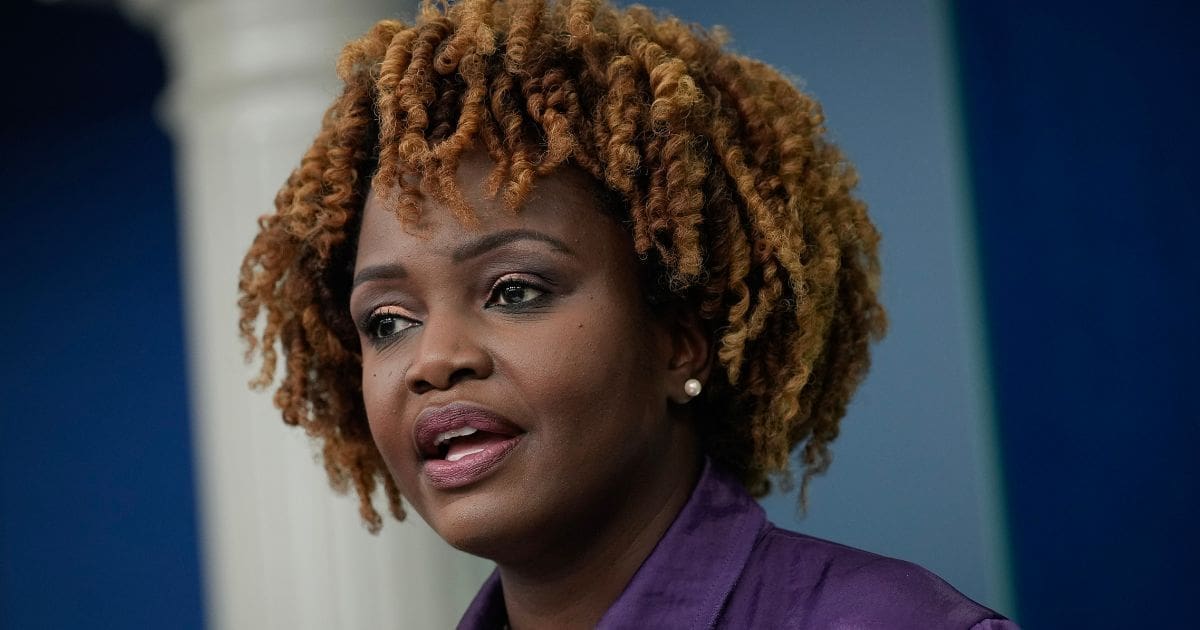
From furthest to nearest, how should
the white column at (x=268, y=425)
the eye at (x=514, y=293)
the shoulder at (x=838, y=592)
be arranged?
the white column at (x=268, y=425) → the eye at (x=514, y=293) → the shoulder at (x=838, y=592)

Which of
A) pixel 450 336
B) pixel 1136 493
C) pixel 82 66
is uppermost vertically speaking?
pixel 82 66

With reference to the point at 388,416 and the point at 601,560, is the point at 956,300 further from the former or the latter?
the point at 388,416

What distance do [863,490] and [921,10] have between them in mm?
1052

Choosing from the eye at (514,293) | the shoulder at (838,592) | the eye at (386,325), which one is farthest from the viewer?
the eye at (386,325)

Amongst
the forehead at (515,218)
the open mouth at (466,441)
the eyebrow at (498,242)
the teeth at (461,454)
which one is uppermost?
the forehead at (515,218)

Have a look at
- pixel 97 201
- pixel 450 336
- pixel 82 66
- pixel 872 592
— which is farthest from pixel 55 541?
pixel 872 592

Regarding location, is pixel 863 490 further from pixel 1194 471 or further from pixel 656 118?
pixel 656 118

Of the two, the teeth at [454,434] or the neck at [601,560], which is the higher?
the teeth at [454,434]

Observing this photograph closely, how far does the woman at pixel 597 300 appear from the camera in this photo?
1.79 m

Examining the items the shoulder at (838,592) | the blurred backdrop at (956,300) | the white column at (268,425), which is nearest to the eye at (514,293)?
the shoulder at (838,592)

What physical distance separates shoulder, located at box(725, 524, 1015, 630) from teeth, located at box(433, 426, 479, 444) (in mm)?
432

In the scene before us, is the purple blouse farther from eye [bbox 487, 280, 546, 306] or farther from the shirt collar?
eye [bbox 487, 280, 546, 306]

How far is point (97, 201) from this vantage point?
4340mm

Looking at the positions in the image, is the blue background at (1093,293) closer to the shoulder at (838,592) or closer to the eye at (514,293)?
the shoulder at (838,592)
